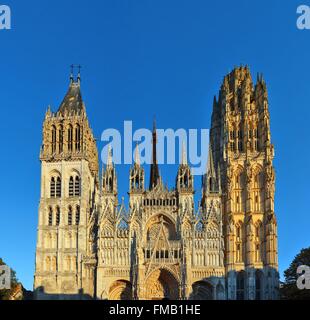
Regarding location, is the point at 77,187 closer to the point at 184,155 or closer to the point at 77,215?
the point at 77,215

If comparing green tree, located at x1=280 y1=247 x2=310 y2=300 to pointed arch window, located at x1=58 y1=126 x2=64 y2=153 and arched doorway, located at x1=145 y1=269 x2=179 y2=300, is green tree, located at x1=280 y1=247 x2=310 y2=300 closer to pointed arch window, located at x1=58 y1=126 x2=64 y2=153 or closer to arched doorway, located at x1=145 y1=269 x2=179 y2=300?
arched doorway, located at x1=145 y1=269 x2=179 y2=300

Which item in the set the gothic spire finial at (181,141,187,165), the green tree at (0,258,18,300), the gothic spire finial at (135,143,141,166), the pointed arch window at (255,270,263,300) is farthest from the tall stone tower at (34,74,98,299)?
the pointed arch window at (255,270,263,300)

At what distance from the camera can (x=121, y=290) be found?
74188 millimetres

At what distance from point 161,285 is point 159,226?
711cm

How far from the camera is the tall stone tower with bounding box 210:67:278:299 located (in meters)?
72.2

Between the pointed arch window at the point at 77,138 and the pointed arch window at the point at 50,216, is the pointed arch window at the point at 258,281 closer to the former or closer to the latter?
the pointed arch window at the point at 50,216

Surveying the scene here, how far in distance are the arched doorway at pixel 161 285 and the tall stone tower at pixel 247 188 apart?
6549 millimetres

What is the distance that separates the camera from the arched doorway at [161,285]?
73.1 metres

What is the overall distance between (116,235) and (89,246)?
13.0ft

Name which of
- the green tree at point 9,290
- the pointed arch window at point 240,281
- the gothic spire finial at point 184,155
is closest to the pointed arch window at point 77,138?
the gothic spire finial at point 184,155

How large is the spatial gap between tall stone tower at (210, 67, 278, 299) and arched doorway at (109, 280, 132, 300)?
1193 centimetres

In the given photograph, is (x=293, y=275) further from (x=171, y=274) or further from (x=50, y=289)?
(x=50, y=289)

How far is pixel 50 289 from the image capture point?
72.6m
